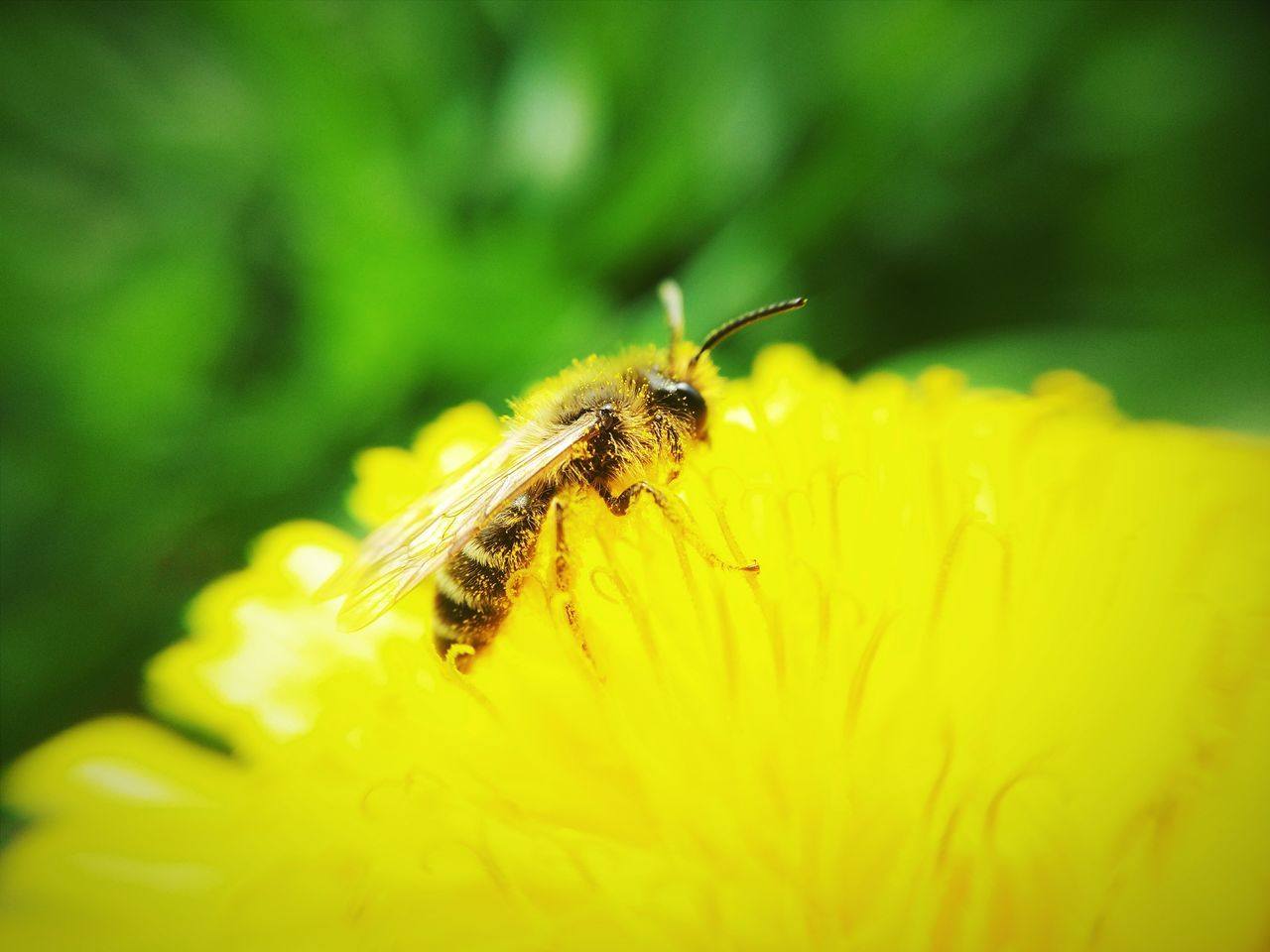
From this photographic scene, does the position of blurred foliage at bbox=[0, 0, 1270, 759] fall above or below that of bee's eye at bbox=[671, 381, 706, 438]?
above

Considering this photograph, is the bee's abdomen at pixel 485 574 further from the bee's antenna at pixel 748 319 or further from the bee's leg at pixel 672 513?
the bee's antenna at pixel 748 319

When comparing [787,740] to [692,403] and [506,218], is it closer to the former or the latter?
[692,403]

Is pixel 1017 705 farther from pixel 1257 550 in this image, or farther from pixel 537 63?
pixel 537 63

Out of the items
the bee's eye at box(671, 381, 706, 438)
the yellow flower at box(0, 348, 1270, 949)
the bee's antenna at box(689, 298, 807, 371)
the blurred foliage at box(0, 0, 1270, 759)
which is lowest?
the yellow flower at box(0, 348, 1270, 949)

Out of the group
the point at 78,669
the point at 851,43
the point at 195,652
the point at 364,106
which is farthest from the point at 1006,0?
the point at 78,669

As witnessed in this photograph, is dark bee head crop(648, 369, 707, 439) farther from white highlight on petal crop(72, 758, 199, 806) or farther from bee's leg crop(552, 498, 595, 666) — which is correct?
white highlight on petal crop(72, 758, 199, 806)

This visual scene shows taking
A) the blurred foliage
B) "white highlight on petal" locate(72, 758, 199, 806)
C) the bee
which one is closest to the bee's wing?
the bee

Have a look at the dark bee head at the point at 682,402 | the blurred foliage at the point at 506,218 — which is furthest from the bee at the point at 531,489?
the blurred foliage at the point at 506,218

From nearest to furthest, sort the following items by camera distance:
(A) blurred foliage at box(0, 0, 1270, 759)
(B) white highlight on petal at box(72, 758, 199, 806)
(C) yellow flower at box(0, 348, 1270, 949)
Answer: (C) yellow flower at box(0, 348, 1270, 949) → (B) white highlight on petal at box(72, 758, 199, 806) → (A) blurred foliage at box(0, 0, 1270, 759)
